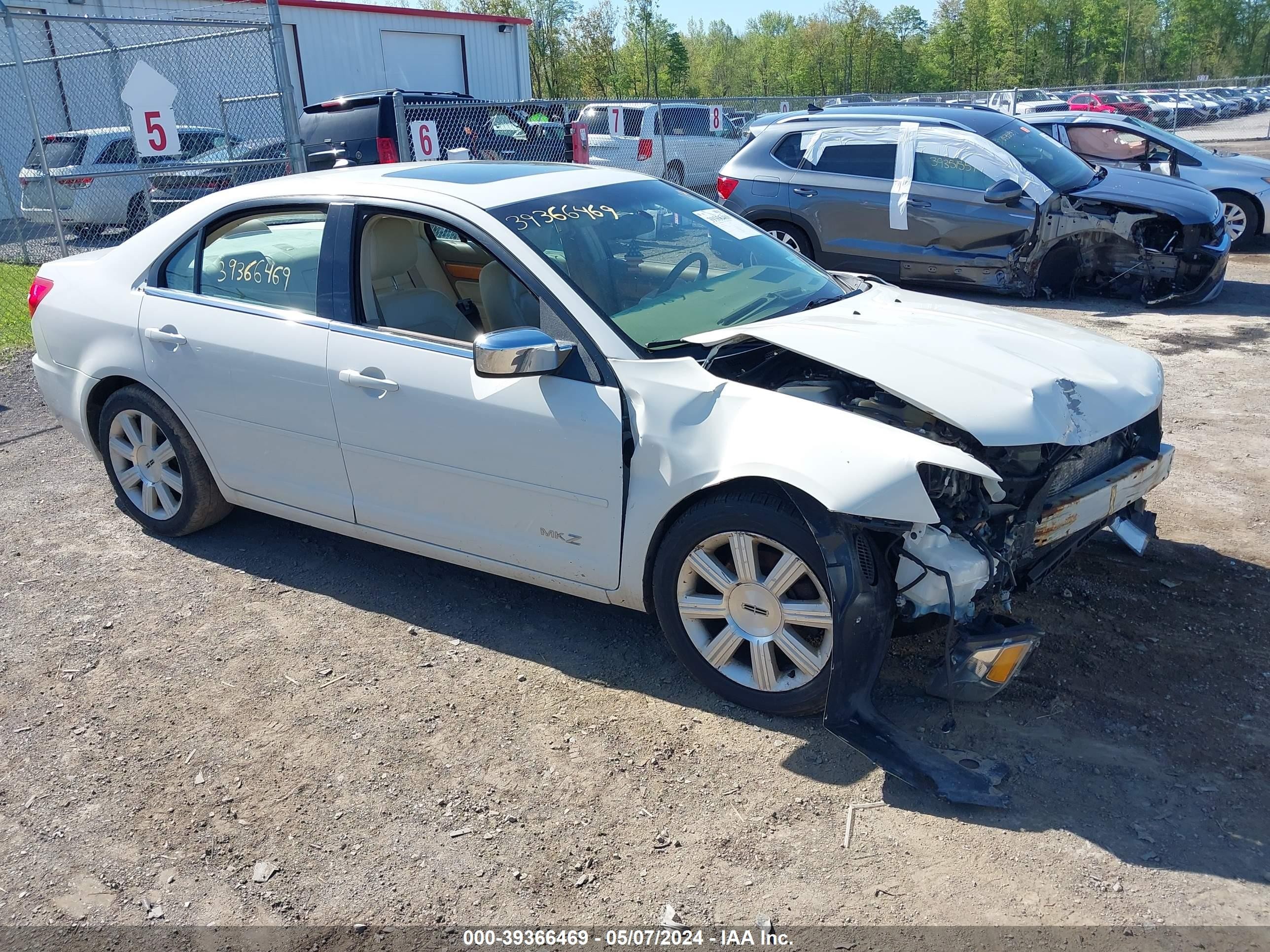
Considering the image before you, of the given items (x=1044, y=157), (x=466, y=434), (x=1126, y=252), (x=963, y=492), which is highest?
(x=1044, y=157)

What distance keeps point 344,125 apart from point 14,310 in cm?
543

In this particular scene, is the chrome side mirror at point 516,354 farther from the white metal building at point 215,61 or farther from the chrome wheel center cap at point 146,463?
the white metal building at point 215,61

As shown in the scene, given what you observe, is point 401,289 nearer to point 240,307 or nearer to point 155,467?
point 240,307

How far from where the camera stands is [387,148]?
13.9 metres

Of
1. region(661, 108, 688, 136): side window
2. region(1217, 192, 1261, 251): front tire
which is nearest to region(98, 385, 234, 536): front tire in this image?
region(1217, 192, 1261, 251): front tire

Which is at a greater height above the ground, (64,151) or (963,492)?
(64,151)

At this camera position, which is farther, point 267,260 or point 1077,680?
point 267,260

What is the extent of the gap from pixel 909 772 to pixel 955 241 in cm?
743

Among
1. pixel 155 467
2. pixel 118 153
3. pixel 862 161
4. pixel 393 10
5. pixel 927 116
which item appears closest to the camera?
pixel 155 467

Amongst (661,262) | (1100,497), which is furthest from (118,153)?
(1100,497)

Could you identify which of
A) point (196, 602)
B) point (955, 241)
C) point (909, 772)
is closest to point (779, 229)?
point (955, 241)

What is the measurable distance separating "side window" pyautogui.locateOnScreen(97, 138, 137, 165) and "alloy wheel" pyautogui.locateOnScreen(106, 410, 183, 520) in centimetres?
1142

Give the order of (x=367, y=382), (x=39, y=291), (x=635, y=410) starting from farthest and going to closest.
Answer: (x=39, y=291) → (x=367, y=382) → (x=635, y=410)

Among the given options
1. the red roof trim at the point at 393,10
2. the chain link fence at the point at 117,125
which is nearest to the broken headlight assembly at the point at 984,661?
the chain link fence at the point at 117,125
